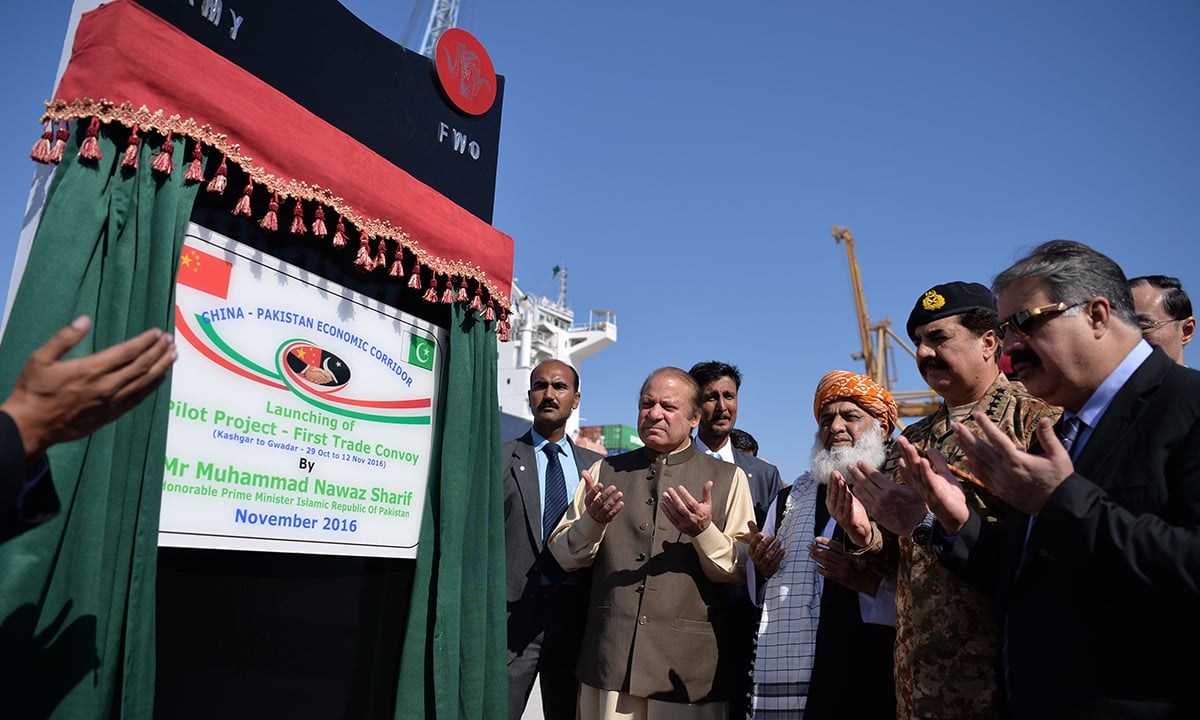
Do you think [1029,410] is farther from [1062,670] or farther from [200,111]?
[200,111]

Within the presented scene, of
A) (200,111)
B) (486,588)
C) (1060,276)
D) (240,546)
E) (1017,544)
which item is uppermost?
(200,111)

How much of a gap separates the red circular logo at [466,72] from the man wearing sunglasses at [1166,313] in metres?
2.71

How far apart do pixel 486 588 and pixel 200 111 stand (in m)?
1.78

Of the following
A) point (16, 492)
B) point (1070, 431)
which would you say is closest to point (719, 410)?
point (1070, 431)

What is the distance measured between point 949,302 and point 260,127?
2213 mm

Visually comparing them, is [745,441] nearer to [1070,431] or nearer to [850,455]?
[850,455]

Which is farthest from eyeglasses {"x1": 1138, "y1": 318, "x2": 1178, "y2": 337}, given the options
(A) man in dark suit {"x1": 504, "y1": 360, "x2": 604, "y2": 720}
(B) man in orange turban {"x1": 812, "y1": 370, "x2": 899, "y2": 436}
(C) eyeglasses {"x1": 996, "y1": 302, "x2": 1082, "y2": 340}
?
(A) man in dark suit {"x1": 504, "y1": 360, "x2": 604, "y2": 720}

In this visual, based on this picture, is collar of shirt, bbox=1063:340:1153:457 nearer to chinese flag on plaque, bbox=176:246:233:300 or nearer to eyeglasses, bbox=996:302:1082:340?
eyeglasses, bbox=996:302:1082:340

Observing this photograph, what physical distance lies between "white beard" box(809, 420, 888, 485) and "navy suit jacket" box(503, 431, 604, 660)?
1.32 meters

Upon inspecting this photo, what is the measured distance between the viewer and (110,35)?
1.68m

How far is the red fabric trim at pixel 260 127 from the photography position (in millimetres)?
1688

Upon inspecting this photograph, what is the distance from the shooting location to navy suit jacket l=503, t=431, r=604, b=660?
3250mm

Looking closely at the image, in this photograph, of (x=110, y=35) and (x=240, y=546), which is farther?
(x=240, y=546)

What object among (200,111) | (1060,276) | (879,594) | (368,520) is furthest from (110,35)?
(879,594)
